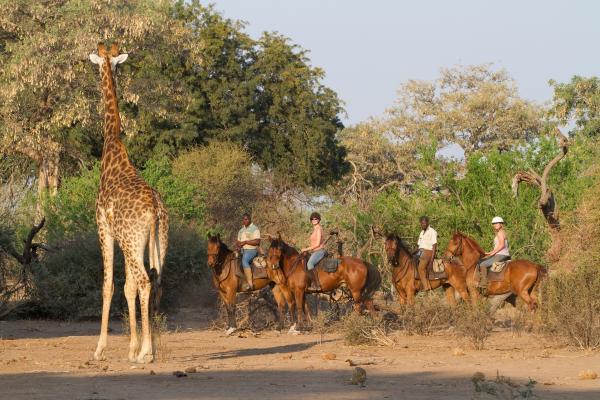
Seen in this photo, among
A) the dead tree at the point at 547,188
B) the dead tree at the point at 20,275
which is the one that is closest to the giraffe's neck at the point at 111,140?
the dead tree at the point at 20,275

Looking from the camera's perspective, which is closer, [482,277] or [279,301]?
[482,277]

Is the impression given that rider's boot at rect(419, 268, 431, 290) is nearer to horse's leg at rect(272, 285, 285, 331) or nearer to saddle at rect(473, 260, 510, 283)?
saddle at rect(473, 260, 510, 283)

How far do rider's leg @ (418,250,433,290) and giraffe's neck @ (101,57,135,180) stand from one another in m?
7.67

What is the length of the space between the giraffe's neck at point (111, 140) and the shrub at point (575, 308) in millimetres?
6598

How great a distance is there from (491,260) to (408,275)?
174 cm

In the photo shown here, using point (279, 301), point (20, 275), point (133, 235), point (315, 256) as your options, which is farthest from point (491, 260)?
point (20, 275)

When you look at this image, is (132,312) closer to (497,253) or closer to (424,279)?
(424,279)

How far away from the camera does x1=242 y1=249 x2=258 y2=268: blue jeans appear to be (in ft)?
69.4

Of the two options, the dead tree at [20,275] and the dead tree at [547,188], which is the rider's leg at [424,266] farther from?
the dead tree at [20,275]

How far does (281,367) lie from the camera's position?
14.0 metres

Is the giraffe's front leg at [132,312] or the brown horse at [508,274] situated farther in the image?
the brown horse at [508,274]

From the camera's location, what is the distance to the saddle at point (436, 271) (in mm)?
21344

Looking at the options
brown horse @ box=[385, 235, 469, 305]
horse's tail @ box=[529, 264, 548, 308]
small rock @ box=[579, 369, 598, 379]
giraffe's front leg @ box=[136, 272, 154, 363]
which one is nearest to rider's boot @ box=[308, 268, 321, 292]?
brown horse @ box=[385, 235, 469, 305]

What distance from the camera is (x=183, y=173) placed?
3747 centimetres
